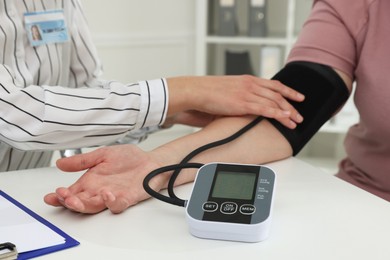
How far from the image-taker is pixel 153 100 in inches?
41.6

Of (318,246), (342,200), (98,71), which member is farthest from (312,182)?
(98,71)

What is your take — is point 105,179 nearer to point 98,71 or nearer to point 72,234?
point 72,234

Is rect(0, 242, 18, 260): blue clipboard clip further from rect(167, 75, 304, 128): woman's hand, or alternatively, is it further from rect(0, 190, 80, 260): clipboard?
rect(167, 75, 304, 128): woman's hand

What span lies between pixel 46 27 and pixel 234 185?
→ 66cm

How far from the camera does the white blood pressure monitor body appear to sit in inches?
27.2

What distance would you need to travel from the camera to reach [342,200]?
2.76 feet

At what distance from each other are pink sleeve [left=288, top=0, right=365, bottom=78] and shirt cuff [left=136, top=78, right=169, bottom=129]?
12.7 inches

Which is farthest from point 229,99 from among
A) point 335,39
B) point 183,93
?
point 335,39

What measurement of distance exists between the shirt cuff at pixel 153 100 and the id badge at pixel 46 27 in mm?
294

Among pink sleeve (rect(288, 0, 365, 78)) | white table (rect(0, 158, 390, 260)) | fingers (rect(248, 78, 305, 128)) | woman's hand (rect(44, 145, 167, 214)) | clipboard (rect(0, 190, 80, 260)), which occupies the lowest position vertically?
white table (rect(0, 158, 390, 260))

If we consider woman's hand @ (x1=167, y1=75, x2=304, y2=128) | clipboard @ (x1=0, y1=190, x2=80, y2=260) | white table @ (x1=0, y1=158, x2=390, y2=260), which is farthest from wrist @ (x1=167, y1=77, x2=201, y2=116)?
clipboard @ (x1=0, y1=190, x2=80, y2=260)

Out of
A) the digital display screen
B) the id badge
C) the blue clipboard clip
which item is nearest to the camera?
the blue clipboard clip

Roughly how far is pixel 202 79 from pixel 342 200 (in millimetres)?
393

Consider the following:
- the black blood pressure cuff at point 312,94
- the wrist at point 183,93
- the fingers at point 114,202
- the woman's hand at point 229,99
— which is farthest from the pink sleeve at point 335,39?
the fingers at point 114,202
